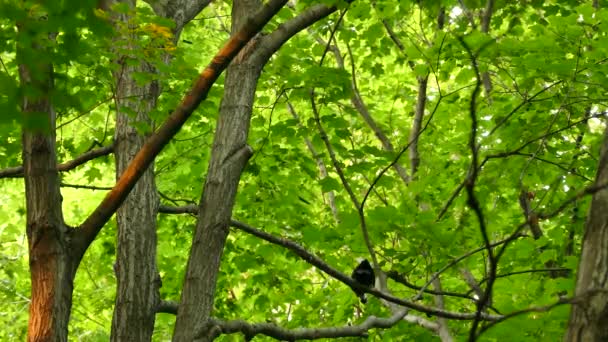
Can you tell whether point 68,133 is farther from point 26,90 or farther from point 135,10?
point 26,90

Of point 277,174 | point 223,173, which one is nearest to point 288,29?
point 223,173

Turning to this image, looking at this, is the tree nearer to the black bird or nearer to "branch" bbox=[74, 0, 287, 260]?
"branch" bbox=[74, 0, 287, 260]

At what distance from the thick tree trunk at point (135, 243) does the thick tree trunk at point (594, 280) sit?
3.16 m

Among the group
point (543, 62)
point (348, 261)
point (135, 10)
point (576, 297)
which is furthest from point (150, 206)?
point (576, 297)

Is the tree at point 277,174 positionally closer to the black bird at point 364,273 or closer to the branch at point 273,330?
the branch at point 273,330

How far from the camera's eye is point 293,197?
7.27m

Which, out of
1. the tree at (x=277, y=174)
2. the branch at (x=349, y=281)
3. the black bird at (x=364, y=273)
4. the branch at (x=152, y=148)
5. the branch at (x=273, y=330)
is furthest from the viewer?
the black bird at (x=364, y=273)

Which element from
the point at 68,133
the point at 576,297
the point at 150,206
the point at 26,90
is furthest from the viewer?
the point at 68,133

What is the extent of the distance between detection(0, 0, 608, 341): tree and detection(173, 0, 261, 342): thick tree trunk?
0.01 metres

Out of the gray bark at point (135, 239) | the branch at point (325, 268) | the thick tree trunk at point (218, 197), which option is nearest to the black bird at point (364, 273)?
the branch at point (325, 268)

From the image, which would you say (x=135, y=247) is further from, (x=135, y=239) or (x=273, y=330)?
(x=273, y=330)

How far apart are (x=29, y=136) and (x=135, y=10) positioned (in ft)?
4.04

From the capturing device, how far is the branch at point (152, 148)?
136 inches

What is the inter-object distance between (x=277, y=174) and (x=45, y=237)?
3866 mm
